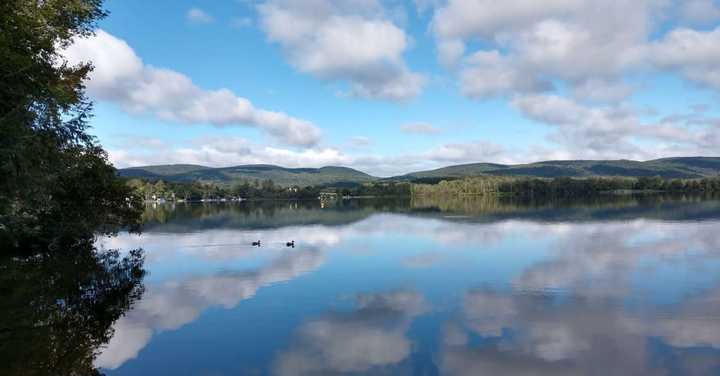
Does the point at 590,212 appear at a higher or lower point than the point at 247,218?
higher

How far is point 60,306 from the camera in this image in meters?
25.6

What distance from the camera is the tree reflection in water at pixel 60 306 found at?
1819cm

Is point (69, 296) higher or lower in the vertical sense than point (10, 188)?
lower

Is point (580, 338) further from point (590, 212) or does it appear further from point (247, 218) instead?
point (247, 218)

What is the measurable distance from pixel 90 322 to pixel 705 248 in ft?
160

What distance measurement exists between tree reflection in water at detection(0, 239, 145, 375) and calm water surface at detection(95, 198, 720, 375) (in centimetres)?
108

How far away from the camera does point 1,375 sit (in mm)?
16219

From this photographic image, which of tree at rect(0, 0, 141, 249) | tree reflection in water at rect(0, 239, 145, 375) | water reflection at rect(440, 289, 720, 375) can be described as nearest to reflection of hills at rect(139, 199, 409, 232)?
tree reflection in water at rect(0, 239, 145, 375)

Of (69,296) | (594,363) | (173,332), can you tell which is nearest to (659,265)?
(594,363)

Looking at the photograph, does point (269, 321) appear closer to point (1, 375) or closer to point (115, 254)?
point (1, 375)

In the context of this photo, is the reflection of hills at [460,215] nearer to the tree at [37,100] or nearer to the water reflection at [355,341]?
the tree at [37,100]

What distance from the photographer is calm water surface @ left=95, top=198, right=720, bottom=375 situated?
60.0 ft

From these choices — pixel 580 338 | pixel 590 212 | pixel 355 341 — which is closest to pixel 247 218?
pixel 590 212

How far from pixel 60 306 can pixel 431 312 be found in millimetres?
19671
